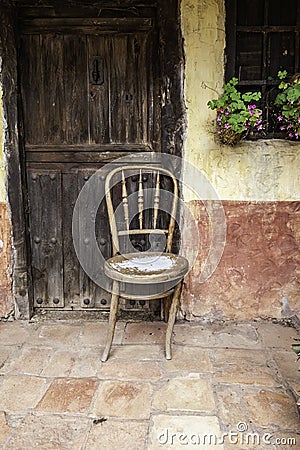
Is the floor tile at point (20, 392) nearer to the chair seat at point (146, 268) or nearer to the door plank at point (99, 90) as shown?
the chair seat at point (146, 268)

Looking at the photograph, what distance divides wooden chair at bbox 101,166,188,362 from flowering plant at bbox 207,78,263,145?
41 centimetres

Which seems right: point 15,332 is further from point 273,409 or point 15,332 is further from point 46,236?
point 273,409

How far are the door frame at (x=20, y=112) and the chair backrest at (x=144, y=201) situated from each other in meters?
0.19

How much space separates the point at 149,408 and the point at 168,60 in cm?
181

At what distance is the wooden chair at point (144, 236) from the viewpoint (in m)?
2.41

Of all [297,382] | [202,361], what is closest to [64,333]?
[202,361]

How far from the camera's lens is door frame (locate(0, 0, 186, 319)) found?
2.65m

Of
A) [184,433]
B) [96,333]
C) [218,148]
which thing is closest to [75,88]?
[218,148]

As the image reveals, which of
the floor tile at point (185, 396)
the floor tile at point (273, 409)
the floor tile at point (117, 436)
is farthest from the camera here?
the floor tile at point (185, 396)

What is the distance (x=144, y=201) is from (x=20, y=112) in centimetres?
90

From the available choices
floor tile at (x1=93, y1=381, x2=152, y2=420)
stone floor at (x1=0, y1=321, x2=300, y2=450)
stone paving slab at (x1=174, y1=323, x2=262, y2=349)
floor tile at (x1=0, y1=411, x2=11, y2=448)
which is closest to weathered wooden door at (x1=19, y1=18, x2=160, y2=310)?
stone floor at (x1=0, y1=321, x2=300, y2=450)

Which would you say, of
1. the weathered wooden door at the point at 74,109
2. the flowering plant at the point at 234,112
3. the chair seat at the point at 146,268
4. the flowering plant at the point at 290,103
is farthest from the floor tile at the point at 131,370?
the flowering plant at the point at 290,103
